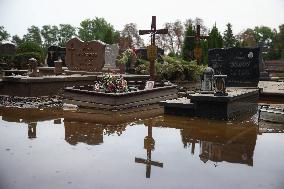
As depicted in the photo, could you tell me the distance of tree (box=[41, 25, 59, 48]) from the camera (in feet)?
358

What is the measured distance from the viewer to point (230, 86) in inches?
603

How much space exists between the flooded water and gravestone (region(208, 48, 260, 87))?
5.02 meters

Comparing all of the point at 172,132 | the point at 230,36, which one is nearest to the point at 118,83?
the point at 172,132

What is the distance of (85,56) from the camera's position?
2016cm

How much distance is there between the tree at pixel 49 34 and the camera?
109 metres

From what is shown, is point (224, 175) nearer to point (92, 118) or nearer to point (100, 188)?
point (100, 188)

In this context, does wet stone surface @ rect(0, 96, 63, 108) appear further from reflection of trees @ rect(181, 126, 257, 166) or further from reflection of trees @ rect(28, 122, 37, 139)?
reflection of trees @ rect(181, 126, 257, 166)

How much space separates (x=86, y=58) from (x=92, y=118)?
10312mm

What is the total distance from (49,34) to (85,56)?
312 feet

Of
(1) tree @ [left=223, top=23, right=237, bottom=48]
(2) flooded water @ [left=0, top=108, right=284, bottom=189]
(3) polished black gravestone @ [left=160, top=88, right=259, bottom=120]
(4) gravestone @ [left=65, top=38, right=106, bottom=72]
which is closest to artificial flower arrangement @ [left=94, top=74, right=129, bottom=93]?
(3) polished black gravestone @ [left=160, top=88, right=259, bottom=120]

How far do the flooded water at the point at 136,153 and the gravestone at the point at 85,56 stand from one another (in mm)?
9542

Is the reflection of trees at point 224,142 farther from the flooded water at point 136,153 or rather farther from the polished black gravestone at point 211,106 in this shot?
the polished black gravestone at point 211,106

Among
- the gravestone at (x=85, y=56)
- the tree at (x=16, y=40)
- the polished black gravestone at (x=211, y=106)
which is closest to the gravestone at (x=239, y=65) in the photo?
the polished black gravestone at (x=211, y=106)

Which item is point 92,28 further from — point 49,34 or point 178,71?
point 178,71
